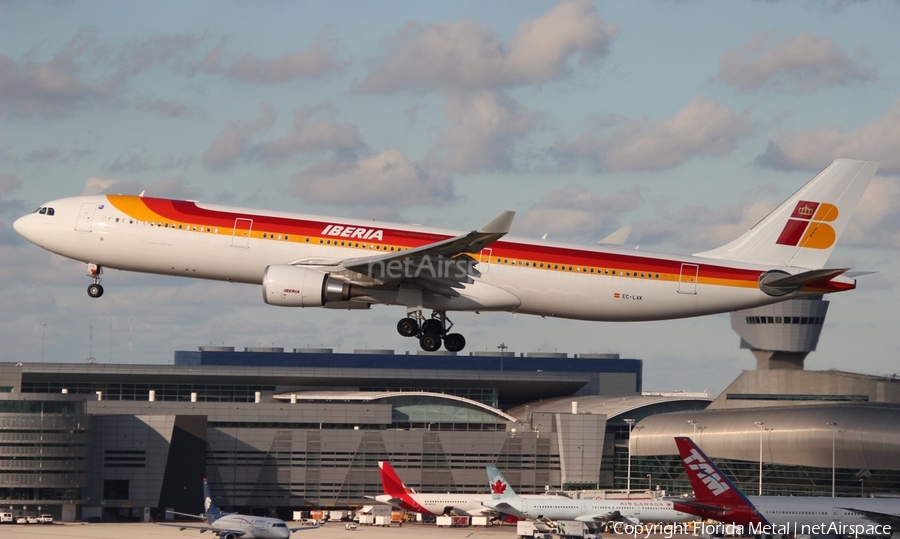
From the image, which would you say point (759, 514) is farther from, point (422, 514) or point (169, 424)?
point (169, 424)

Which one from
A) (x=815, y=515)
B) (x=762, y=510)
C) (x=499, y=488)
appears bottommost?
(x=499, y=488)

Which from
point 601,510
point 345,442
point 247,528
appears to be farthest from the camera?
point 345,442

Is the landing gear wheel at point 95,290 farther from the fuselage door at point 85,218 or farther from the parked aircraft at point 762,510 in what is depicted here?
the parked aircraft at point 762,510

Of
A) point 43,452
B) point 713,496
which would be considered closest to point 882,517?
→ point 713,496

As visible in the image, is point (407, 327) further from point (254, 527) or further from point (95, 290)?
point (254, 527)

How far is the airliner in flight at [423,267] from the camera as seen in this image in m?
49.8

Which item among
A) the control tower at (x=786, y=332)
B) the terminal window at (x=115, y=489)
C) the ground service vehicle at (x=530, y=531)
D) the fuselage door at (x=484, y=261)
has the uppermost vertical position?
the control tower at (x=786, y=332)

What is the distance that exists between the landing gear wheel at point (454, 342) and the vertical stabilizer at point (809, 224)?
10656 mm

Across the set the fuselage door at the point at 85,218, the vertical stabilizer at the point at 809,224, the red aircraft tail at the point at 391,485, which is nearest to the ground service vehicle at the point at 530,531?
the red aircraft tail at the point at 391,485

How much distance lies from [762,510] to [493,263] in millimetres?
20479

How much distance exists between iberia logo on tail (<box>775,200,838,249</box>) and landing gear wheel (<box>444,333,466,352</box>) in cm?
1378

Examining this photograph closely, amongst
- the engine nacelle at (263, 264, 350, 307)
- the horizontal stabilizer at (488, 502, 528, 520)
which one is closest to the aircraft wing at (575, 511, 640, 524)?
the horizontal stabilizer at (488, 502, 528, 520)

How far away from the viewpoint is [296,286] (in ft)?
161

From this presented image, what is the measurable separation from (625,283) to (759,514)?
16435mm
